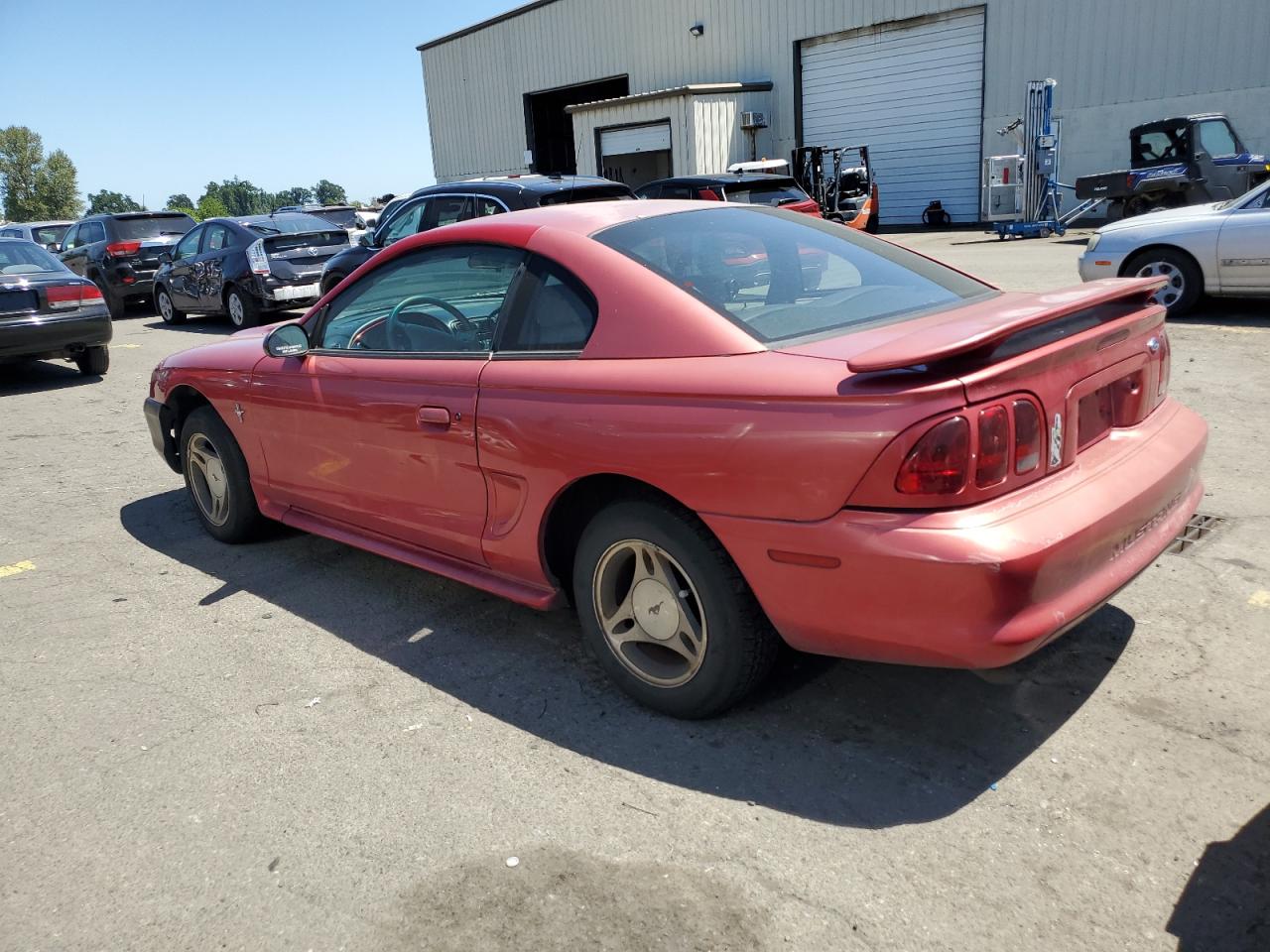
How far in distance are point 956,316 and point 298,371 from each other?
266 cm

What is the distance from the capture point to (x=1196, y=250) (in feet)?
29.2

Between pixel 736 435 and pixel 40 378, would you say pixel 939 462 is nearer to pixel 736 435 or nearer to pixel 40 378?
pixel 736 435

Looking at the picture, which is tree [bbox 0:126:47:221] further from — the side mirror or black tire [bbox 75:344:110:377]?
the side mirror

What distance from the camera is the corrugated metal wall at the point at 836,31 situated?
2059cm

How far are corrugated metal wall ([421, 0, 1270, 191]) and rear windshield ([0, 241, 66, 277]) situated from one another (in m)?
20.6

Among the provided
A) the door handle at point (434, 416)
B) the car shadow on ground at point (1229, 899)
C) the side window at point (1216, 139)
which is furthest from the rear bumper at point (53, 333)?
the side window at point (1216, 139)

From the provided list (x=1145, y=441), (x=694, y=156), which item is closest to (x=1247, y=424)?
(x=1145, y=441)

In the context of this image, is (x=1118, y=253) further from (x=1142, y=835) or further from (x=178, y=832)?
(x=178, y=832)

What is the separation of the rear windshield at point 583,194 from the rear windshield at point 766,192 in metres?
3.35

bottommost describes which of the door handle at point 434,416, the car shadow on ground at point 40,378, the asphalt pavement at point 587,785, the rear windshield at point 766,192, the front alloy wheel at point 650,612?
the asphalt pavement at point 587,785

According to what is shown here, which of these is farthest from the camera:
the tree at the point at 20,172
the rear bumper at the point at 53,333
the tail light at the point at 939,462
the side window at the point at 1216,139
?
the tree at the point at 20,172

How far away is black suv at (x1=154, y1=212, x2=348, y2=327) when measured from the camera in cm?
1285

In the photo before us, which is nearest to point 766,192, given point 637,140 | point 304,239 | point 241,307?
point 304,239

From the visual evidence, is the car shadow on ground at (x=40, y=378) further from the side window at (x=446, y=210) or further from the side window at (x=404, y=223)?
the side window at (x=446, y=210)
